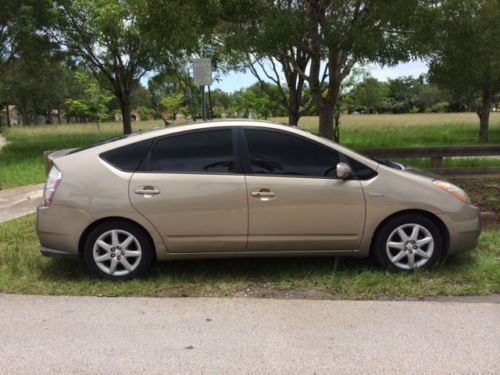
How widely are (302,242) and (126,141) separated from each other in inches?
76.4

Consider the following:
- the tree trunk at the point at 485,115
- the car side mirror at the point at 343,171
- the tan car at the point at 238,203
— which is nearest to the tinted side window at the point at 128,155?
the tan car at the point at 238,203

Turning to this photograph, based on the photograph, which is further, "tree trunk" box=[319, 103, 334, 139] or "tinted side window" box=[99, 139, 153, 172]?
"tree trunk" box=[319, 103, 334, 139]

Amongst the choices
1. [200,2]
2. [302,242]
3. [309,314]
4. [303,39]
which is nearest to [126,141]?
[302,242]

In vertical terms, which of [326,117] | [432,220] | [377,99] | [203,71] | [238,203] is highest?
[377,99]

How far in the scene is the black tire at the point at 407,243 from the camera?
16.2 ft

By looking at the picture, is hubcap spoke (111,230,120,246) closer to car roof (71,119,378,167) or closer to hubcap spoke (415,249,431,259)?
car roof (71,119,378,167)

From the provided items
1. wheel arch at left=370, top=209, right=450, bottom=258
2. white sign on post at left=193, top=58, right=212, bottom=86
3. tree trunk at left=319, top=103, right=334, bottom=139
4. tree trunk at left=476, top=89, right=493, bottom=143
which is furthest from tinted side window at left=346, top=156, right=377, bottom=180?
tree trunk at left=476, top=89, right=493, bottom=143

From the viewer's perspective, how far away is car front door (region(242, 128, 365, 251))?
15.8 ft

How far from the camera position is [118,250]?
191 inches

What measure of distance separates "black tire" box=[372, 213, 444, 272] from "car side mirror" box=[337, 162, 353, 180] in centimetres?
61

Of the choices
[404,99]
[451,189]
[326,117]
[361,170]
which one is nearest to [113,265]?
[361,170]

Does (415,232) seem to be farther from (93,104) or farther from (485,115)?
(93,104)

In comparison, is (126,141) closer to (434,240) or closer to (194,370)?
(194,370)

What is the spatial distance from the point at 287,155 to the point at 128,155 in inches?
59.4
